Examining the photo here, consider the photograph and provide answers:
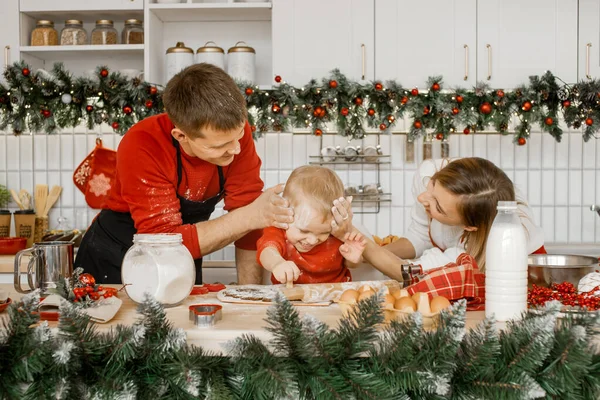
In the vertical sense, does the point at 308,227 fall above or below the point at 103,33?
below

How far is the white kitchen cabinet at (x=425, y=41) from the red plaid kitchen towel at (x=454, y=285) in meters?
2.01

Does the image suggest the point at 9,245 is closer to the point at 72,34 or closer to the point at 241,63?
the point at 72,34

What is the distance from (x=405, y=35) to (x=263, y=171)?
1028 millimetres

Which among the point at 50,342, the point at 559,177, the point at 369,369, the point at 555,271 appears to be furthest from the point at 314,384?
the point at 559,177

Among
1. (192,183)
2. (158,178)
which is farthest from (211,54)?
(158,178)

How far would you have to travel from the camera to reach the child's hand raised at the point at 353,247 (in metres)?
1.77

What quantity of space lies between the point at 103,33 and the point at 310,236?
1.99m

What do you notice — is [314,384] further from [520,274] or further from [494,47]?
[494,47]

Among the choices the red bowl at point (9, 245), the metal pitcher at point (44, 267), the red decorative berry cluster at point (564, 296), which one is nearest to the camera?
the red decorative berry cluster at point (564, 296)

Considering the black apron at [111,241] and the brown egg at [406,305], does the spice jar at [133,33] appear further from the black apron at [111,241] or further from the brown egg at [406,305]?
the brown egg at [406,305]

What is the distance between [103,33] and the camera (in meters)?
3.29

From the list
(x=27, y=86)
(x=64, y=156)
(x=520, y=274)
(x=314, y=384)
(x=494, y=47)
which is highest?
(x=494, y=47)

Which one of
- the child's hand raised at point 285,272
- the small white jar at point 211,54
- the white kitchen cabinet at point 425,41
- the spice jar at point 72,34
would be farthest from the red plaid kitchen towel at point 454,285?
the spice jar at point 72,34

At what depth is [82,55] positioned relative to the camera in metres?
3.52
